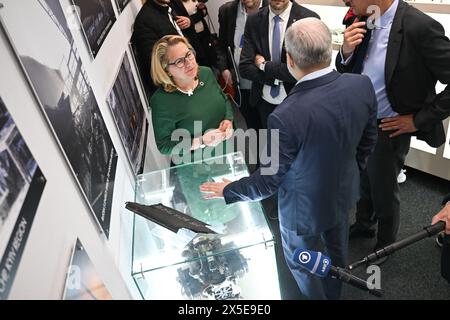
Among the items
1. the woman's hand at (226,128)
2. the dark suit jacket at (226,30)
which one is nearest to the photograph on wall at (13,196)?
the woman's hand at (226,128)

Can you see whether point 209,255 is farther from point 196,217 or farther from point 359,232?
point 359,232

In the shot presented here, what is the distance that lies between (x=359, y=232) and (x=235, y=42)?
1861 millimetres

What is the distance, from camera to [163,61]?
2.19 m

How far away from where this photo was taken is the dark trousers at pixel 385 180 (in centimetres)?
237

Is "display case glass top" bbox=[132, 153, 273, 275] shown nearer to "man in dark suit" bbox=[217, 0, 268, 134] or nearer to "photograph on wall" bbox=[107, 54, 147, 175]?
"photograph on wall" bbox=[107, 54, 147, 175]

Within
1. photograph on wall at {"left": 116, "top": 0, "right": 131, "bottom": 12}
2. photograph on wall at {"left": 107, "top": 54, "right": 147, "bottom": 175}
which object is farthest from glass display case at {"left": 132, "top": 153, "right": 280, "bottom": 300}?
photograph on wall at {"left": 116, "top": 0, "right": 131, "bottom": 12}

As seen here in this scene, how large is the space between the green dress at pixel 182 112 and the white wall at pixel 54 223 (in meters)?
0.43

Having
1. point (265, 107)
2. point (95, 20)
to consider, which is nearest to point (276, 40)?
point (265, 107)

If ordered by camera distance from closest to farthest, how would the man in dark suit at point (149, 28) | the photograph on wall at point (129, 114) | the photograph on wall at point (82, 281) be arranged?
the photograph on wall at point (82, 281) < the photograph on wall at point (129, 114) < the man in dark suit at point (149, 28)

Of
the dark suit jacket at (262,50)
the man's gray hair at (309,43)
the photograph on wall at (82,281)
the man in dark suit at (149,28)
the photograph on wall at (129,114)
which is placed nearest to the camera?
the photograph on wall at (82,281)

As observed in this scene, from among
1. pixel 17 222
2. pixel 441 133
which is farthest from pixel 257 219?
pixel 441 133

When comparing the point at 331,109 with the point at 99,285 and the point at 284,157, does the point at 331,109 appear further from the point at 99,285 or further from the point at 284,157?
the point at 99,285

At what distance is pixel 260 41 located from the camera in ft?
9.06

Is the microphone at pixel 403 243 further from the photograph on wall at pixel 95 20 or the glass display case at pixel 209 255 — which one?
the photograph on wall at pixel 95 20
